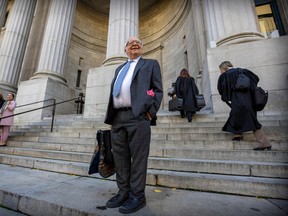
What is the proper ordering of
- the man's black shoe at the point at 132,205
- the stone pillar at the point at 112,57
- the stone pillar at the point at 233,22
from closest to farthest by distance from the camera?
1. the man's black shoe at the point at 132,205
2. the stone pillar at the point at 233,22
3. the stone pillar at the point at 112,57

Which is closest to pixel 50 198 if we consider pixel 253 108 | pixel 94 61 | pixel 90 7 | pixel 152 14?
pixel 253 108

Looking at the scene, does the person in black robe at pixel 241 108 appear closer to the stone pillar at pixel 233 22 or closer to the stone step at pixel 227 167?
the stone step at pixel 227 167

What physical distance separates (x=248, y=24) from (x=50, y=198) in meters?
7.38

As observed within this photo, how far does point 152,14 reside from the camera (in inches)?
600

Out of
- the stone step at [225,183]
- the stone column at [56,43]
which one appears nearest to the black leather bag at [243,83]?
the stone step at [225,183]

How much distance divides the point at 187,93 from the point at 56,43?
9008 mm

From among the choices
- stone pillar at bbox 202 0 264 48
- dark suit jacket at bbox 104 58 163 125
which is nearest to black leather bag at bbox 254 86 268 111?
dark suit jacket at bbox 104 58 163 125

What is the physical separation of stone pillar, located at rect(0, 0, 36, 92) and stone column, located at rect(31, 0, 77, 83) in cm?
233

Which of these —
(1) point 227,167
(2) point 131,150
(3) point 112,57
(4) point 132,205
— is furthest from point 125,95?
(3) point 112,57

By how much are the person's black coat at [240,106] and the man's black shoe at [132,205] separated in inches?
99.3

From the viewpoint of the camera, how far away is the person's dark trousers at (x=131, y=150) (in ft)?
5.83

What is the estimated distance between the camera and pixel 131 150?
1839mm

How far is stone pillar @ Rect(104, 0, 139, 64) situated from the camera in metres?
8.25

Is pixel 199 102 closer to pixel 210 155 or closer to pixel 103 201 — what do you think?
pixel 210 155
